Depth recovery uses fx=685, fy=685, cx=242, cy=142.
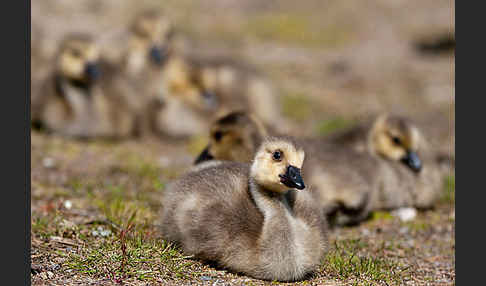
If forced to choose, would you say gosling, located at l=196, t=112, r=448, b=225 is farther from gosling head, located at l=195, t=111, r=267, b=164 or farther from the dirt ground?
the dirt ground

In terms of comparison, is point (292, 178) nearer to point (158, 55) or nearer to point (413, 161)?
point (413, 161)

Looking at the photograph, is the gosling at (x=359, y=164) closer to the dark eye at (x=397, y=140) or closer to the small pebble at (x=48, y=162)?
the dark eye at (x=397, y=140)

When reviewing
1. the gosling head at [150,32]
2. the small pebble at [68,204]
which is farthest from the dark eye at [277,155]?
the gosling head at [150,32]

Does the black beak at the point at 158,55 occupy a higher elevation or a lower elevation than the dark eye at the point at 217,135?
higher

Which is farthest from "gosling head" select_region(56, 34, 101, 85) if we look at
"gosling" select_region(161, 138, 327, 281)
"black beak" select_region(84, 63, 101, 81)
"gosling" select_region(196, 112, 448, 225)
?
"gosling" select_region(161, 138, 327, 281)

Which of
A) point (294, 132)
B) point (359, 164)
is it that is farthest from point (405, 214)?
point (294, 132)

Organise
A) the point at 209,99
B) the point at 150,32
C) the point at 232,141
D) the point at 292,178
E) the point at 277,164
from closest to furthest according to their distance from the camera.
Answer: the point at 292,178 < the point at 277,164 < the point at 232,141 < the point at 209,99 < the point at 150,32

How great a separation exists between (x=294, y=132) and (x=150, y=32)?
111 inches

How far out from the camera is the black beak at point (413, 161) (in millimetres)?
7234

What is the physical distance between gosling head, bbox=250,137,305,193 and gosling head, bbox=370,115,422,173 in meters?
3.18

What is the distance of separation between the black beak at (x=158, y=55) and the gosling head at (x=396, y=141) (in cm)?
405

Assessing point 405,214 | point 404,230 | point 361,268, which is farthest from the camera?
point 405,214

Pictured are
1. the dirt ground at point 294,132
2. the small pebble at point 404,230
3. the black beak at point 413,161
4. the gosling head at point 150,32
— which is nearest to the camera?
the dirt ground at point 294,132

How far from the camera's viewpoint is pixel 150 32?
1088 cm
